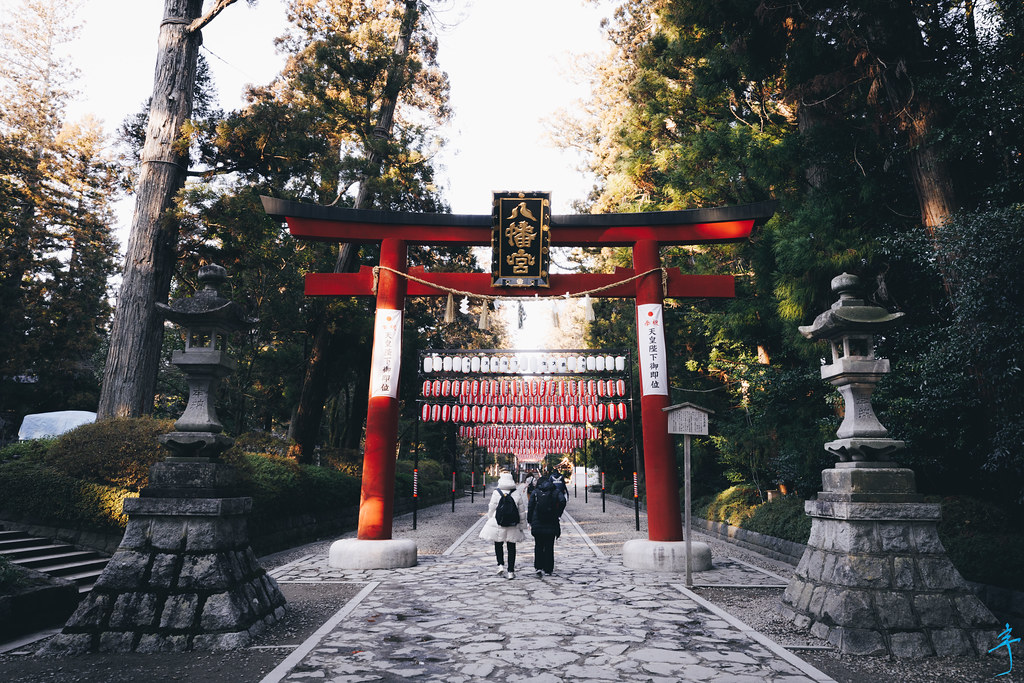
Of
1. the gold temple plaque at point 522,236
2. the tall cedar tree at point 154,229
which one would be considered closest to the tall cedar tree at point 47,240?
the tall cedar tree at point 154,229

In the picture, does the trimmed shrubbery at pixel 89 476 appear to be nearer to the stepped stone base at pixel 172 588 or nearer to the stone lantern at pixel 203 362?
the stone lantern at pixel 203 362

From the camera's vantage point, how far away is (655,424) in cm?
1026

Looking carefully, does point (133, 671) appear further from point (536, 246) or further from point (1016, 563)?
point (1016, 563)

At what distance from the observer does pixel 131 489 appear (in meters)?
8.95

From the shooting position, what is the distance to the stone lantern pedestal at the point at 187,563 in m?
5.44

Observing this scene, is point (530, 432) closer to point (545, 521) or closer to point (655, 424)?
point (655, 424)

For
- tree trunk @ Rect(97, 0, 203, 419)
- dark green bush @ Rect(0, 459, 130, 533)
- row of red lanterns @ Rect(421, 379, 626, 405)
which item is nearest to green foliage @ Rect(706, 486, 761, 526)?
row of red lanterns @ Rect(421, 379, 626, 405)

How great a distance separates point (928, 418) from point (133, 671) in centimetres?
1000

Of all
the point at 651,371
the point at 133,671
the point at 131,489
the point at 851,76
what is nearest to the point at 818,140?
the point at 851,76

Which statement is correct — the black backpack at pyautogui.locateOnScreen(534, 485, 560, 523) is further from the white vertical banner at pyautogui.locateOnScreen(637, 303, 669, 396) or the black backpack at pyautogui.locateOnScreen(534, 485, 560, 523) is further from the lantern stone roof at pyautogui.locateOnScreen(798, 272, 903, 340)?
the lantern stone roof at pyautogui.locateOnScreen(798, 272, 903, 340)

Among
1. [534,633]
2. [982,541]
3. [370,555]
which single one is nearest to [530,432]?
[370,555]

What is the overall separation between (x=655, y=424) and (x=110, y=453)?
928 centimetres

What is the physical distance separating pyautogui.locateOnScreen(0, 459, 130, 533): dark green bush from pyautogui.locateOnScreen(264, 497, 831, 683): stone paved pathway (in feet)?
9.04

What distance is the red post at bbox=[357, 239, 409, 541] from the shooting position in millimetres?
10125
